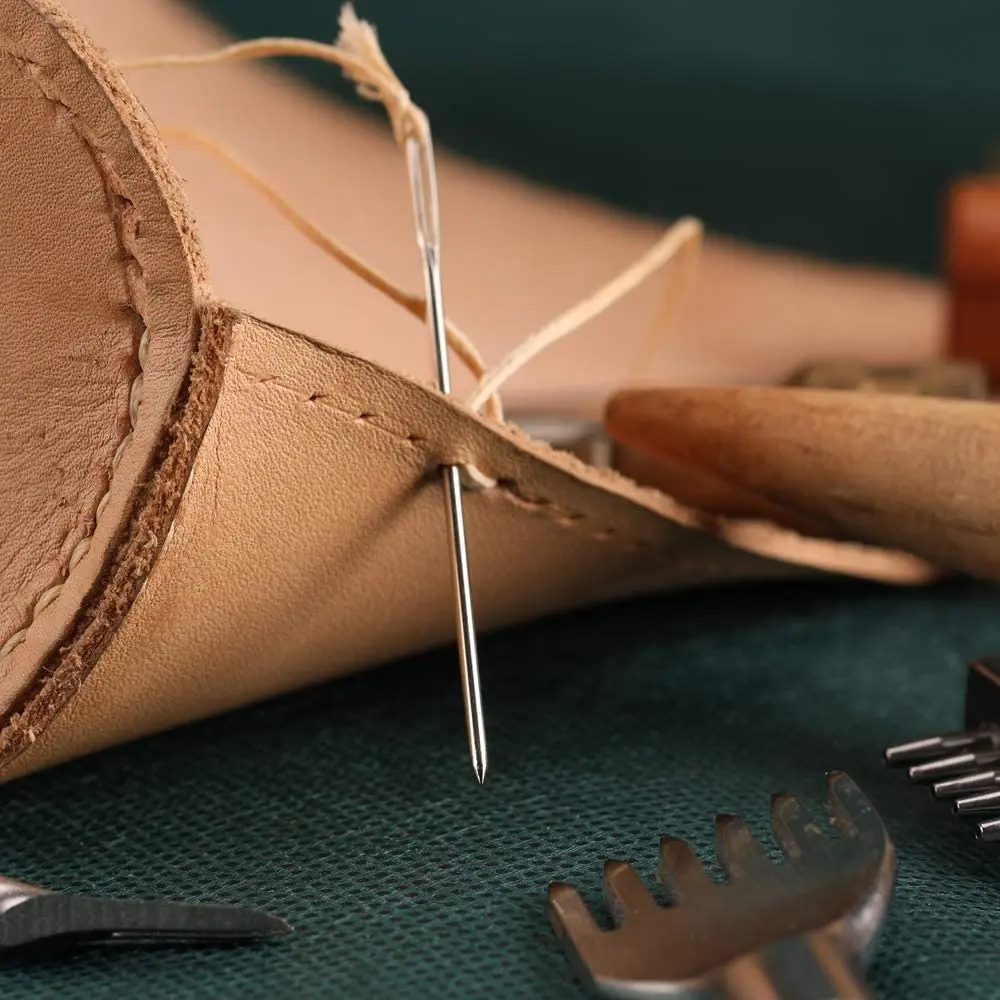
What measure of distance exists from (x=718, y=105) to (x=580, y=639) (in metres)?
0.45

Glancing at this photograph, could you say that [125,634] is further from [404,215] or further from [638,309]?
[638,309]

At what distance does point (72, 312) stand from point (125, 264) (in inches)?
0.9

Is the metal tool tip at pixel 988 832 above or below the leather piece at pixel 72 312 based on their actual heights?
below

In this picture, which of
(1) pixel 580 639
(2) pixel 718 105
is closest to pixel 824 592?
(1) pixel 580 639

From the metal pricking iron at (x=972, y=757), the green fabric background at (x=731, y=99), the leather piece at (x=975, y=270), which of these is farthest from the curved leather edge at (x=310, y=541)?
the leather piece at (x=975, y=270)

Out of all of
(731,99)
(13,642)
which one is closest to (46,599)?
(13,642)

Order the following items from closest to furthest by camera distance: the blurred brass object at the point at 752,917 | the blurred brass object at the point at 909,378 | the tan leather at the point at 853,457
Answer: the blurred brass object at the point at 752,917
the tan leather at the point at 853,457
the blurred brass object at the point at 909,378

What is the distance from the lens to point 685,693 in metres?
0.41

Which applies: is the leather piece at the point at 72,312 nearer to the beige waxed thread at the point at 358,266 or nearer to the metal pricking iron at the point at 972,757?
the beige waxed thread at the point at 358,266

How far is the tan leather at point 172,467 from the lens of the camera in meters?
0.27

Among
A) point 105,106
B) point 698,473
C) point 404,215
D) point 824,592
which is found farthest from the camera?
point 404,215

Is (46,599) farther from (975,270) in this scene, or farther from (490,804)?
(975,270)

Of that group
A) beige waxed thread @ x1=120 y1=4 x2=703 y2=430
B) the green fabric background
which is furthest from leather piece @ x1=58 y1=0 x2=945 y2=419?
beige waxed thread @ x1=120 y1=4 x2=703 y2=430

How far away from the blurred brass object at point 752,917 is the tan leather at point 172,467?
0.38ft
